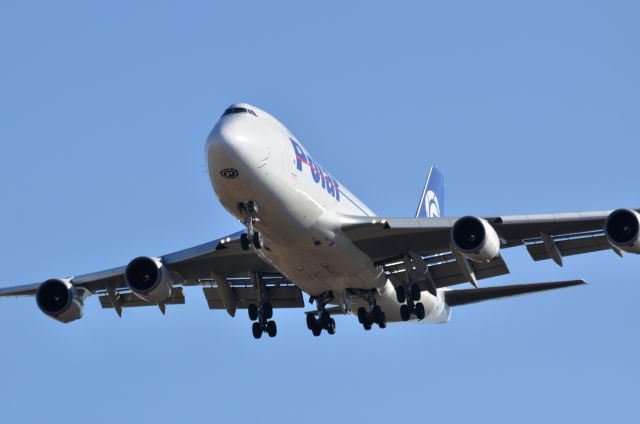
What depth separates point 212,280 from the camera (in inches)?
1575

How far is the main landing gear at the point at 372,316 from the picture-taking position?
38.2 m

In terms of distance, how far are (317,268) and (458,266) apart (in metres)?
5.14

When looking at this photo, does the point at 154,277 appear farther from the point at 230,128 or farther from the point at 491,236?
the point at 491,236

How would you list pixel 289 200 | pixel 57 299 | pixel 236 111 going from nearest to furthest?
pixel 289 200 < pixel 236 111 < pixel 57 299

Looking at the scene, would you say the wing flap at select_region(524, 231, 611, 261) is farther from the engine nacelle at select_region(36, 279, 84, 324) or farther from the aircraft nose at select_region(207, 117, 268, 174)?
the engine nacelle at select_region(36, 279, 84, 324)

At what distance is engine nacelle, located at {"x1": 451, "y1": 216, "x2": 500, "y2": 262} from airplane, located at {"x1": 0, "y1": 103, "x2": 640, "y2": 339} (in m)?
0.04

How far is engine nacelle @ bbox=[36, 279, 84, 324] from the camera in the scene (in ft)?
128

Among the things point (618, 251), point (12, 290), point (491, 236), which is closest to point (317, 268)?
point (491, 236)

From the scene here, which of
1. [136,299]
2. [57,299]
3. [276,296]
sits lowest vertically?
[276,296]

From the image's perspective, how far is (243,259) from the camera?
37750 millimetres

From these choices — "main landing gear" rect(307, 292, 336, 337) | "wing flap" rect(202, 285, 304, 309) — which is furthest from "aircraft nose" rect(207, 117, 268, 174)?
"wing flap" rect(202, 285, 304, 309)

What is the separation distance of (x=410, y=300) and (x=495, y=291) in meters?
3.24

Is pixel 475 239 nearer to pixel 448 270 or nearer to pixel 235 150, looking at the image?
pixel 448 270

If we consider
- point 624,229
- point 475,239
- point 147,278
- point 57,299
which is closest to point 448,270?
point 475,239
